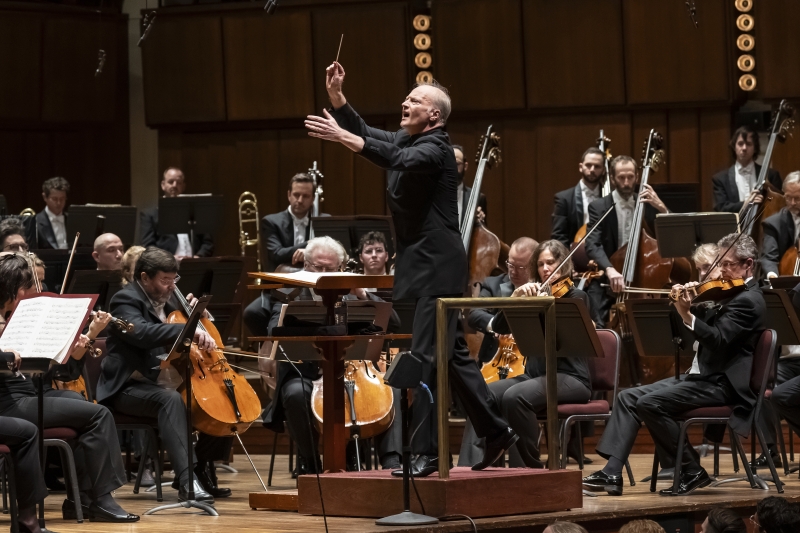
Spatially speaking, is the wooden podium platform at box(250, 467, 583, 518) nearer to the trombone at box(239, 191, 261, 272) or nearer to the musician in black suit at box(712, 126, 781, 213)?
the musician in black suit at box(712, 126, 781, 213)

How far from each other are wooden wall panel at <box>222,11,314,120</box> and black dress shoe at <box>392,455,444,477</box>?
5.93m

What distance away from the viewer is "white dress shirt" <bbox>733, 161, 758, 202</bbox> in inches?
333

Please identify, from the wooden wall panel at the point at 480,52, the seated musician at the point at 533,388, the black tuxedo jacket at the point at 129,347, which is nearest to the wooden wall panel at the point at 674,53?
the wooden wall panel at the point at 480,52

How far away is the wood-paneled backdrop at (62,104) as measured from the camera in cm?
1045

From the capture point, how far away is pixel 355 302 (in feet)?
16.8

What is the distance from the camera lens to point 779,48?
9.32 metres

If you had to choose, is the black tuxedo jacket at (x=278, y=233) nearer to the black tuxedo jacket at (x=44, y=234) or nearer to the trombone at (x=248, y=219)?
the trombone at (x=248, y=219)

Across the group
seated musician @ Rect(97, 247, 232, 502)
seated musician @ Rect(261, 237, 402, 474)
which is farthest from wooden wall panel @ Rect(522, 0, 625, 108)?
seated musician @ Rect(97, 247, 232, 502)

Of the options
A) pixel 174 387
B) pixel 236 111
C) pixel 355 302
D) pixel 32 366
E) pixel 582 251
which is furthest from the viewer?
pixel 236 111

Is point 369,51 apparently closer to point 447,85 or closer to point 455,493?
point 447,85

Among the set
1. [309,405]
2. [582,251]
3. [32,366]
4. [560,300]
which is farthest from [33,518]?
[582,251]

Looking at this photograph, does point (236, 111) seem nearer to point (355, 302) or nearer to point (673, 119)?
point (673, 119)

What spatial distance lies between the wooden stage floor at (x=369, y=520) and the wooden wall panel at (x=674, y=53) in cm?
410

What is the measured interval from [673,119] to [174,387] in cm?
524
